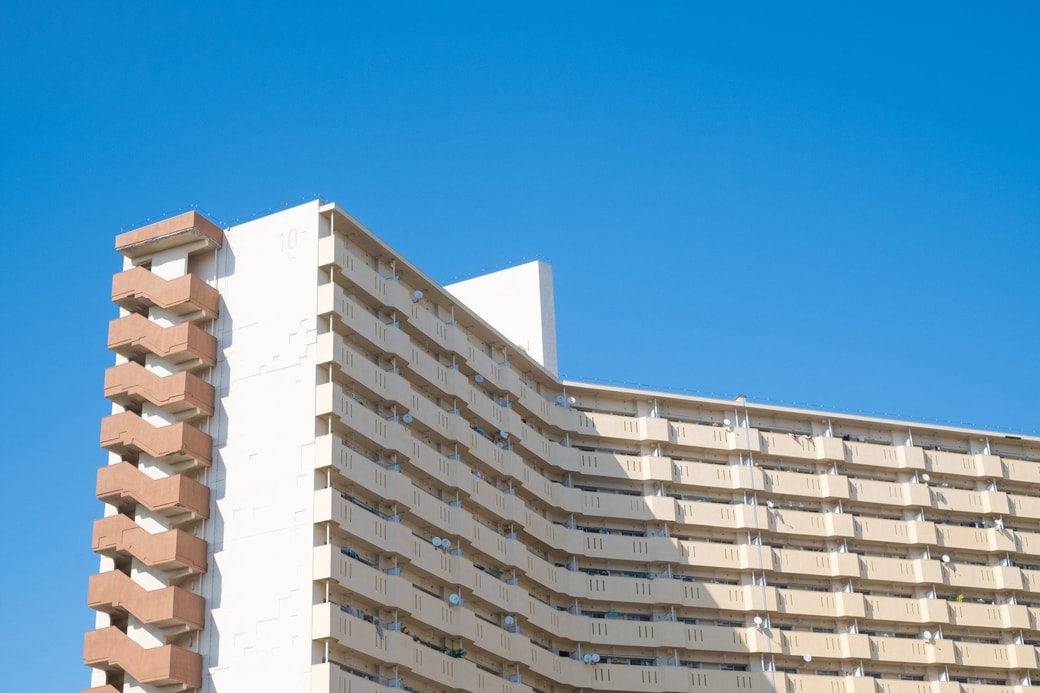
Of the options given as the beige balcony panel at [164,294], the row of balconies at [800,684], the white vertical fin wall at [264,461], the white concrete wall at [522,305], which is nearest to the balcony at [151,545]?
the white vertical fin wall at [264,461]

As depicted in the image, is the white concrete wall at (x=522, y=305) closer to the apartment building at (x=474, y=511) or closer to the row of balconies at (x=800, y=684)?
the apartment building at (x=474, y=511)

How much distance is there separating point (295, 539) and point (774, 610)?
3524cm

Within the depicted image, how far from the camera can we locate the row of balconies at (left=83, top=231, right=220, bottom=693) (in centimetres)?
7881

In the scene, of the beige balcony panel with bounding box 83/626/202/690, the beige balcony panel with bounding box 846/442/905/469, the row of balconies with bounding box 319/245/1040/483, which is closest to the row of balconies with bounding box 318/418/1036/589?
the beige balcony panel with bounding box 846/442/905/469

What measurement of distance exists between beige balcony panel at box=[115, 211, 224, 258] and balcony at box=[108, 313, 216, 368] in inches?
143

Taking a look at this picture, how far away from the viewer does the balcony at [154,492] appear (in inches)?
3179

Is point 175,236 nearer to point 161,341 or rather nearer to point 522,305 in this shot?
point 161,341

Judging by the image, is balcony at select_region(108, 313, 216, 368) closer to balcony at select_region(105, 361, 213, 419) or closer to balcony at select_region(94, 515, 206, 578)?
balcony at select_region(105, 361, 213, 419)

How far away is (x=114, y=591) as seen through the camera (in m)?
80.7

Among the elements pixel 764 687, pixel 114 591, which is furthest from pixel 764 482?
pixel 114 591

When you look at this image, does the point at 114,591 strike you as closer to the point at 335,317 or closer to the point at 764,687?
the point at 335,317

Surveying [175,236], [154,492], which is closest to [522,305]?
[175,236]

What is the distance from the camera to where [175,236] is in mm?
86125

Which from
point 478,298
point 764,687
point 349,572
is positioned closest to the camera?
point 349,572
